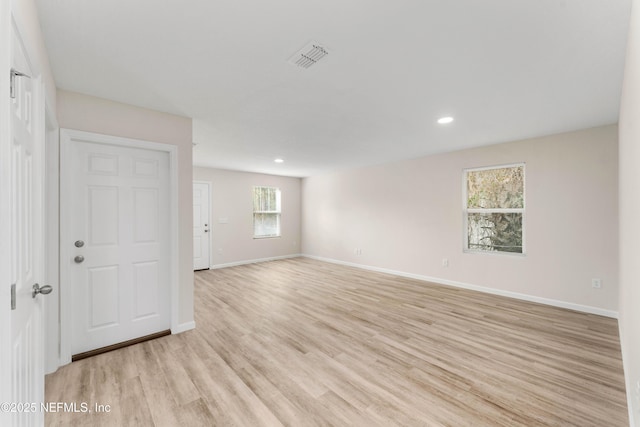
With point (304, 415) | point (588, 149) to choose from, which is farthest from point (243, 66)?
point (588, 149)

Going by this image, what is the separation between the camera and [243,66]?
2.00 m

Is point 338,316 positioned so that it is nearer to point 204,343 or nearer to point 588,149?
point 204,343

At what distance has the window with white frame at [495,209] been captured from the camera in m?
4.09

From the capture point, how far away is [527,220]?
3934mm

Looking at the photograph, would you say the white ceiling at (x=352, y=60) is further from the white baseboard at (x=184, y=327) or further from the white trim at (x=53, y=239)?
the white baseboard at (x=184, y=327)

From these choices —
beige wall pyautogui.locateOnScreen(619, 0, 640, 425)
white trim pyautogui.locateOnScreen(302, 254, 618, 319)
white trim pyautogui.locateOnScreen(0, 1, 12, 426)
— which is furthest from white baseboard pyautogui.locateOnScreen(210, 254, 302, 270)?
beige wall pyautogui.locateOnScreen(619, 0, 640, 425)

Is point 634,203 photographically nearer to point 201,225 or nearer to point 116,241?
point 116,241

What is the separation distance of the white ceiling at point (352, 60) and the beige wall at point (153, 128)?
135 millimetres

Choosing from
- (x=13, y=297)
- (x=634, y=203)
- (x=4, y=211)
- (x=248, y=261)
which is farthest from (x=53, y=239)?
(x=248, y=261)

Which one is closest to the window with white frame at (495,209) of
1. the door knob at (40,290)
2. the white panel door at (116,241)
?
the white panel door at (116,241)

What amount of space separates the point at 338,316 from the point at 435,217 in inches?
109

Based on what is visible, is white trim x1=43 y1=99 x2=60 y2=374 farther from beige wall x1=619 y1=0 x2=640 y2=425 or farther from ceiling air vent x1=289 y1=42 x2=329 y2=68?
beige wall x1=619 y1=0 x2=640 y2=425

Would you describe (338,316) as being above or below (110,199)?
below

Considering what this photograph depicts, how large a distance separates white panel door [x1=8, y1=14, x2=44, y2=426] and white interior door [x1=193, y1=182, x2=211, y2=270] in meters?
4.55
